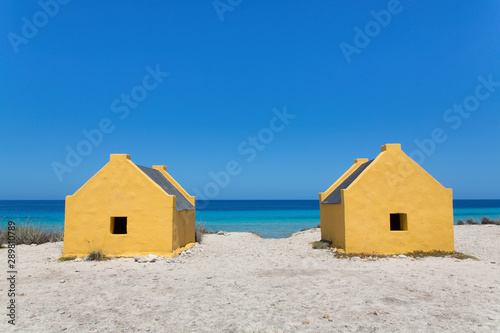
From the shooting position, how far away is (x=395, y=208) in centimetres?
1334

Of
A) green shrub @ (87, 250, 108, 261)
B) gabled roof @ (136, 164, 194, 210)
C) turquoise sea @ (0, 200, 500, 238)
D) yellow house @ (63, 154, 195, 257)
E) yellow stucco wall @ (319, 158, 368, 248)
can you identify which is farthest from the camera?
turquoise sea @ (0, 200, 500, 238)

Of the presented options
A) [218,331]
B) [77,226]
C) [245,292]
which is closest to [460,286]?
[245,292]

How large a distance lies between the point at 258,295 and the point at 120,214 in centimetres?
731

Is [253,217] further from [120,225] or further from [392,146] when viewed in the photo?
[392,146]

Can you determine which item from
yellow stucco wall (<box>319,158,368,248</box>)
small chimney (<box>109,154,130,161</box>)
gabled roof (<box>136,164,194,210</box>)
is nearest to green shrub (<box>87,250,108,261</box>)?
gabled roof (<box>136,164,194,210</box>)

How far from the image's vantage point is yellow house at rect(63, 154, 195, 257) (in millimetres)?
12992

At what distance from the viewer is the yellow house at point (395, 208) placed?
13.2 meters

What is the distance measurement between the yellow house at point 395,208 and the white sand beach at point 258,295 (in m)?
1.00

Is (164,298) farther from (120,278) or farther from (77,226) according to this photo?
(77,226)

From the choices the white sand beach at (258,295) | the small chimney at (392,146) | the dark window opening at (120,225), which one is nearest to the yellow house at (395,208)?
the small chimney at (392,146)

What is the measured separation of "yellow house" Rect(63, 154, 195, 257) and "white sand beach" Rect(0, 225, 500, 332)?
0.89 metres

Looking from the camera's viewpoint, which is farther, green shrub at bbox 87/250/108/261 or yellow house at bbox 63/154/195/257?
yellow house at bbox 63/154/195/257

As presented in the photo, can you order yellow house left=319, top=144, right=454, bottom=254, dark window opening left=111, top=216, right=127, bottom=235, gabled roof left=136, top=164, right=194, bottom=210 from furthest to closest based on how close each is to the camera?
1. dark window opening left=111, top=216, right=127, bottom=235
2. gabled roof left=136, top=164, right=194, bottom=210
3. yellow house left=319, top=144, right=454, bottom=254

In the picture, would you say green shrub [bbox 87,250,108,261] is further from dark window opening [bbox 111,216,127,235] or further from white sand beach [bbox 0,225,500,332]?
dark window opening [bbox 111,216,127,235]
